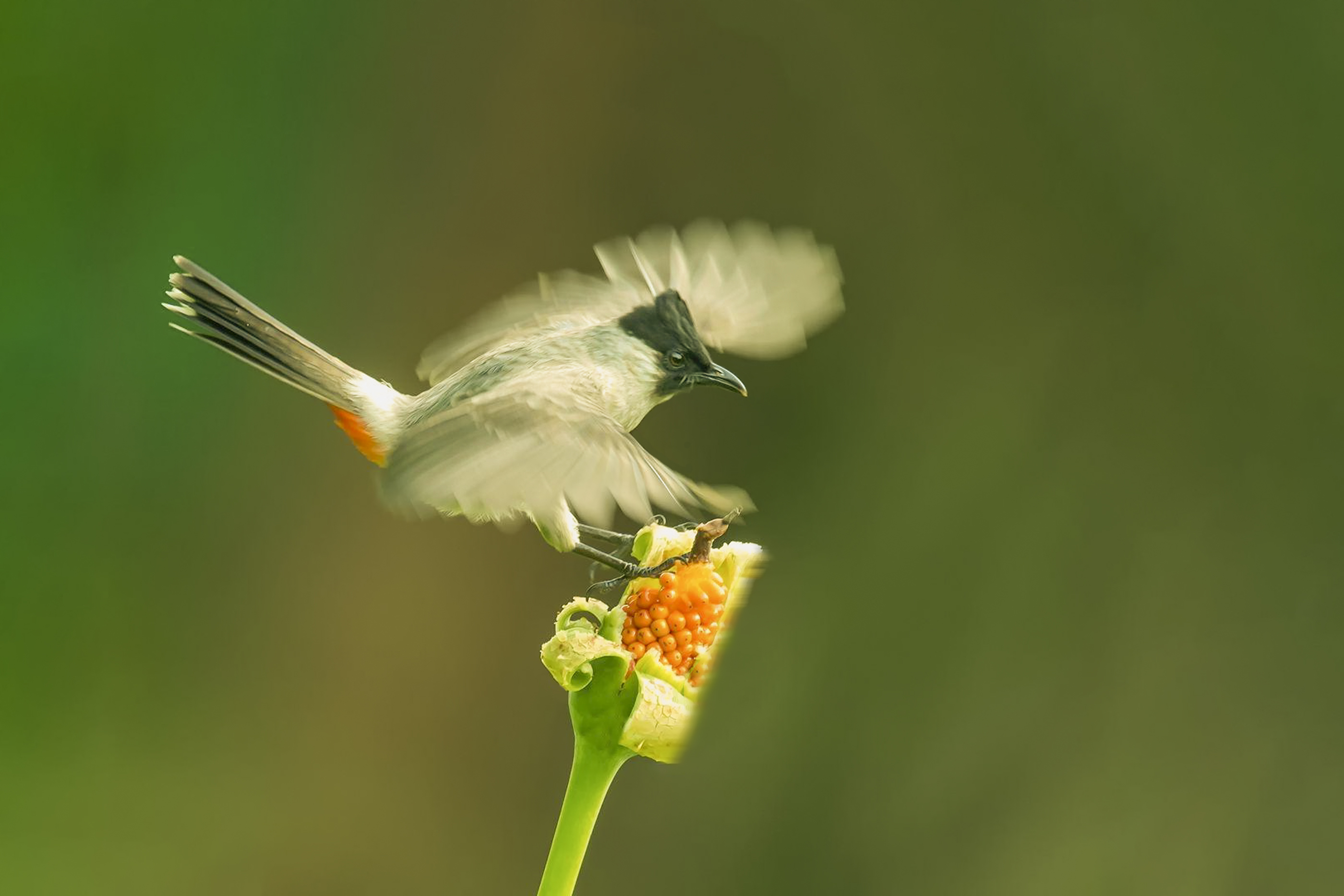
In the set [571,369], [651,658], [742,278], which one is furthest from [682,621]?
[742,278]

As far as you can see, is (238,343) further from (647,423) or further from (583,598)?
(647,423)

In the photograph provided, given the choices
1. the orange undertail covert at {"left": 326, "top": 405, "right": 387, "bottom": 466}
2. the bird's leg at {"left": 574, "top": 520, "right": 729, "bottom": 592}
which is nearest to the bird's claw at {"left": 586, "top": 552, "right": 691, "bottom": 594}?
the bird's leg at {"left": 574, "top": 520, "right": 729, "bottom": 592}

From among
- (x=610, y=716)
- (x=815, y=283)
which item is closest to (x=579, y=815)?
(x=610, y=716)

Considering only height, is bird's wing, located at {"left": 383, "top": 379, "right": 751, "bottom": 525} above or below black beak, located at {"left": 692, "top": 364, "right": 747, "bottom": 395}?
below

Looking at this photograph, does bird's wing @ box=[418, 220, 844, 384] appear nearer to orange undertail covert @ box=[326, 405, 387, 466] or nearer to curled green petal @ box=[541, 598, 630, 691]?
orange undertail covert @ box=[326, 405, 387, 466]

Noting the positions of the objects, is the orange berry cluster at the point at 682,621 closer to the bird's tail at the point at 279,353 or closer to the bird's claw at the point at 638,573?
the bird's claw at the point at 638,573

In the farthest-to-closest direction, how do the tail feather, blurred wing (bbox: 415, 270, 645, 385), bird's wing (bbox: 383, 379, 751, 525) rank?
1. blurred wing (bbox: 415, 270, 645, 385)
2. the tail feather
3. bird's wing (bbox: 383, 379, 751, 525)
